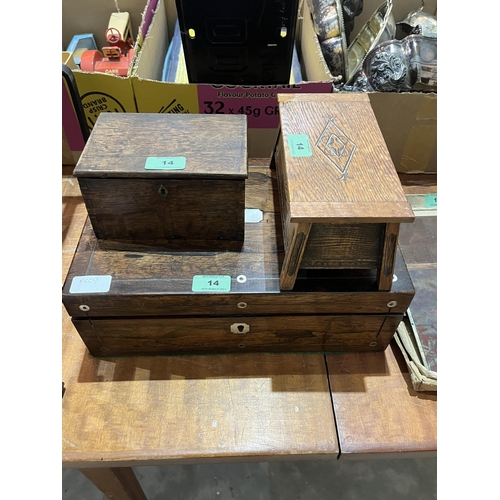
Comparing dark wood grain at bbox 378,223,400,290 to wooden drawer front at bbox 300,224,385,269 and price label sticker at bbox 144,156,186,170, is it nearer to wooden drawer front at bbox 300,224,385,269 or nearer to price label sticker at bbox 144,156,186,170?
wooden drawer front at bbox 300,224,385,269

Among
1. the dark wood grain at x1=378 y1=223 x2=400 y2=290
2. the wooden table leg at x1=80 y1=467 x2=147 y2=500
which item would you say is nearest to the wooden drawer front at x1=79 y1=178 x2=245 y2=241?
the dark wood grain at x1=378 y1=223 x2=400 y2=290

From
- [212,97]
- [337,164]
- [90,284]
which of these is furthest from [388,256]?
[212,97]

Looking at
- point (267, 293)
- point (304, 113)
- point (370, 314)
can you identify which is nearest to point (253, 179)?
point (304, 113)

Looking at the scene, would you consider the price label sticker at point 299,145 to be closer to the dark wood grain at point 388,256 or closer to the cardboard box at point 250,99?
the dark wood grain at point 388,256

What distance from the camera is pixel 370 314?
0.99 metres

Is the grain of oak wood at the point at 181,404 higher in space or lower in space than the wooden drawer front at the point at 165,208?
lower

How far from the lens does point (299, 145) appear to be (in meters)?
0.90

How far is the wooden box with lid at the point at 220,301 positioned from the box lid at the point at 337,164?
207 millimetres

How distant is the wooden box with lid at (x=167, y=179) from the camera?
883 millimetres

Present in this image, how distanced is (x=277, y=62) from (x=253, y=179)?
0.42m

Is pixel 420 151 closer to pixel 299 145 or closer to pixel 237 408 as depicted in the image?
pixel 299 145

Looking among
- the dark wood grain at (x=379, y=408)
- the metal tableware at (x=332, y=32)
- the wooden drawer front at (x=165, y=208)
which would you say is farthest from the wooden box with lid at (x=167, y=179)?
the metal tableware at (x=332, y=32)

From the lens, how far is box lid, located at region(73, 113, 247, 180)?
0.88 meters

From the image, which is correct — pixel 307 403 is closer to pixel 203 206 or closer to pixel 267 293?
pixel 267 293
